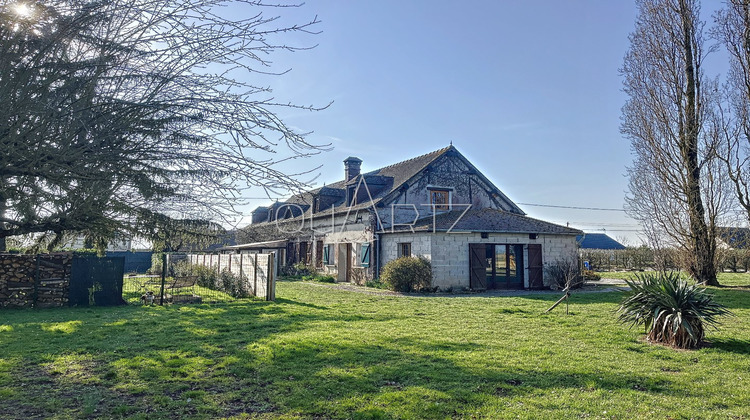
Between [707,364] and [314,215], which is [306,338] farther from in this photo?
[314,215]

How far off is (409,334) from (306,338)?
6.16 ft

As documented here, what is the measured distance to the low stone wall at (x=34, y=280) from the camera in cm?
1206

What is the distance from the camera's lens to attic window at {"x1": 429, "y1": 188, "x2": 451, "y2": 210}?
74.5 feet

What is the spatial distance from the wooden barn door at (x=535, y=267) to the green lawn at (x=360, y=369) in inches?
361

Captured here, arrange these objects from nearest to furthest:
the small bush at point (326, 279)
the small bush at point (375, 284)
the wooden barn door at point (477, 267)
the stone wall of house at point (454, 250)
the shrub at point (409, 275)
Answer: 1. the shrub at point (409, 275)
2. the stone wall of house at point (454, 250)
3. the wooden barn door at point (477, 267)
4. the small bush at point (375, 284)
5. the small bush at point (326, 279)

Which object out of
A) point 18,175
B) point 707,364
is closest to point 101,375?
point 18,175

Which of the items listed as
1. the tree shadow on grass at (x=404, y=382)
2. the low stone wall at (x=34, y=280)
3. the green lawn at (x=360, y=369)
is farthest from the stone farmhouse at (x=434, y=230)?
the tree shadow on grass at (x=404, y=382)

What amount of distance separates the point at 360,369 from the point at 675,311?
5.39 metres

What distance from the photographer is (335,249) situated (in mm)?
24578

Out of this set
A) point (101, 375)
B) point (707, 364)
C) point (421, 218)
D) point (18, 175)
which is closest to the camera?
point (18, 175)

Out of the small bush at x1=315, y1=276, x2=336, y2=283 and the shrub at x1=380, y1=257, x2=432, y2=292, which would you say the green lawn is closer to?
the shrub at x1=380, y1=257, x2=432, y2=292

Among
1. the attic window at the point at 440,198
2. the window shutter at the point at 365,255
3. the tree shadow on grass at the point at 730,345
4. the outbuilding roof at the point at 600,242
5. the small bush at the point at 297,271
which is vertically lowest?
the tree shadow on grass at the point at 730,345

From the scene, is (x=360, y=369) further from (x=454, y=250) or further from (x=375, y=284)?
(x=375, y=284)

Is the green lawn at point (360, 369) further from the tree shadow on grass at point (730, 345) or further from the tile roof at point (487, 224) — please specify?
the tile roof at point (487, 224)
